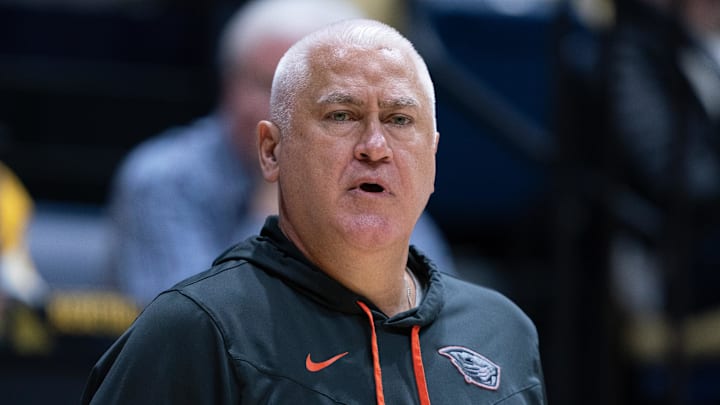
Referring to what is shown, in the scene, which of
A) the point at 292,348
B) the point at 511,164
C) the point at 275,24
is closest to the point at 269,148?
the point at 292,348

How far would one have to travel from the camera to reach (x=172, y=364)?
1.45 m

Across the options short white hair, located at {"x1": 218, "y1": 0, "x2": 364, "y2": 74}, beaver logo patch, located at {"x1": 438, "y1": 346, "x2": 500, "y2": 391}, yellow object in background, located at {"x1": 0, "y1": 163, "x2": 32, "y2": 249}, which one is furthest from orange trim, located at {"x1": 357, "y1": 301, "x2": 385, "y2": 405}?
yellow object in background, located at {"x1": 0, "y1": 163, "x2": 32, "y2": 249}

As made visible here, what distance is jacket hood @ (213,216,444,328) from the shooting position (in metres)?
1.58

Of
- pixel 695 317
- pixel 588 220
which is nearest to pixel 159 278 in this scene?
pixel 588 220

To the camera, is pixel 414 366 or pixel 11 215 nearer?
pixel 414 366

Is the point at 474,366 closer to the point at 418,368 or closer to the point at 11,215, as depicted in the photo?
the point at 418,368

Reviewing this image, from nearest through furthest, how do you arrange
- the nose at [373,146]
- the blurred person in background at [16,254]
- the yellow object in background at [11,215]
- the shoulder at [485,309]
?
1. the nose at [373,146]
2. the shoulder at [485,309]
3. the blurred person in background at [16,254]
4. the yellow object in background at [11,215]

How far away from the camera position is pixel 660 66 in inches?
146

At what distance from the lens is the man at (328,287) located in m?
1.47

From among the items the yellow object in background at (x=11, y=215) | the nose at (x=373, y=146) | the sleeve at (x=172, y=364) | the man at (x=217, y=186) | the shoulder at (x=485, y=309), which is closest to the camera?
the sleeve at (x=172, y=364)

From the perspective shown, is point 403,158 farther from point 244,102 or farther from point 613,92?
point 613,92

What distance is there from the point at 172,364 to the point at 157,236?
1.63 metres

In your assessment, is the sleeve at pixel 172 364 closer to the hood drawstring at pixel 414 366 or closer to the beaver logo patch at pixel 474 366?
the hood drawstring at pixel 414 366

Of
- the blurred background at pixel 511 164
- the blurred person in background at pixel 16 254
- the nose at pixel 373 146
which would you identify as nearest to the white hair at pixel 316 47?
the nose at pixel 373 146
